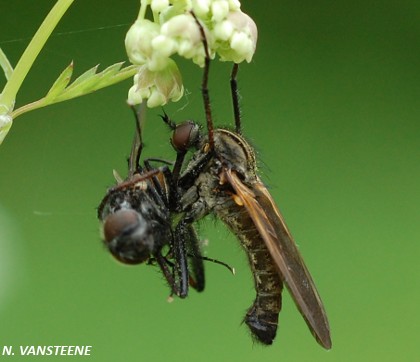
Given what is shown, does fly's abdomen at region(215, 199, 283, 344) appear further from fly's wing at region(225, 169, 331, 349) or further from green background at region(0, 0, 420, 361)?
green background at region(0, 0, 420, 361)

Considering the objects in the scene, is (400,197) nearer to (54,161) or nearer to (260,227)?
(54,161)

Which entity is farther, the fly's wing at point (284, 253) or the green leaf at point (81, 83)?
the fly's wing at point (284, 253)

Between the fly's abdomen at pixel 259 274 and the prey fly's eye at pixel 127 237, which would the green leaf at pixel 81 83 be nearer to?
the prey fly's eye at pixel 127 237

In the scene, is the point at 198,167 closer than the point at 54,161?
Yes

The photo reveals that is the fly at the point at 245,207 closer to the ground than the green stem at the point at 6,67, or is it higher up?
closer to the ground

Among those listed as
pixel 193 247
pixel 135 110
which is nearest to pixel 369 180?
pixel 193 247

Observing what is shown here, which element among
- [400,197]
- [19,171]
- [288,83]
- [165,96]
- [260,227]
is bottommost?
[260,227]

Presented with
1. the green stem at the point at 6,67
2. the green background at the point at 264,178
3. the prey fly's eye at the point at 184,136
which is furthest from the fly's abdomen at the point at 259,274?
the green background at the point at 264,178

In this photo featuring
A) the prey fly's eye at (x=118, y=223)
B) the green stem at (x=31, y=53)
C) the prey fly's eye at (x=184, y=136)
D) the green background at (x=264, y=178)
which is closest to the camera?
the green stem at (x=31, y=53)

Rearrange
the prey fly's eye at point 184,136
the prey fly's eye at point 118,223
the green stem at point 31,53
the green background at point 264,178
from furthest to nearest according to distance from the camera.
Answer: the green background at point 264,178 → the prey fly's eye at point 184,136 → the prey fly's eye at point 118,223 → the green stem at point 31,53
